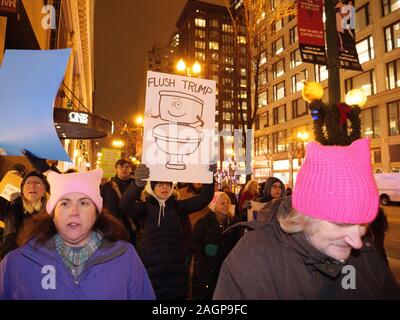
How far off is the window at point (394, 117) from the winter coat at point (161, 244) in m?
40.0

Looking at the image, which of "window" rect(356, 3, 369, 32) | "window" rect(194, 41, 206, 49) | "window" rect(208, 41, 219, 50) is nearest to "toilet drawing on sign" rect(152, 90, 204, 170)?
"window" rect(356, 3, 369, 32)

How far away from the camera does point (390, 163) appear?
3753cm

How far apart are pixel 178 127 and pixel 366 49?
146ft

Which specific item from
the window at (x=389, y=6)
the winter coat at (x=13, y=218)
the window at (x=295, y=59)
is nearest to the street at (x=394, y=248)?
the winter coat at (x=13, y=218)

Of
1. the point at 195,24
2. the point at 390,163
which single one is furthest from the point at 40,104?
the point at 195,24

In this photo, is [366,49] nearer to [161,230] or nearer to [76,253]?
[161,230]

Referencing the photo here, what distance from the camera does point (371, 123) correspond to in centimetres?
4072

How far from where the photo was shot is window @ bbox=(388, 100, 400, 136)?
37.0 metres

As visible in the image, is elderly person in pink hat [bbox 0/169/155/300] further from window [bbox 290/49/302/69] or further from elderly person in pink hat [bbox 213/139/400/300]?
window [bbox 290/49/302/69]

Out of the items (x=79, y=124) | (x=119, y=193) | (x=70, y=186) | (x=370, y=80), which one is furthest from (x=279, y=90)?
(x=70, y=186)

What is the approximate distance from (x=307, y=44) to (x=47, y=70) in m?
6.83

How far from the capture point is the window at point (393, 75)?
36625mm

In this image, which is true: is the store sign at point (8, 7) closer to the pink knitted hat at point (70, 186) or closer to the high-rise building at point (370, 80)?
the pink knitted hat at point (70, 186)
